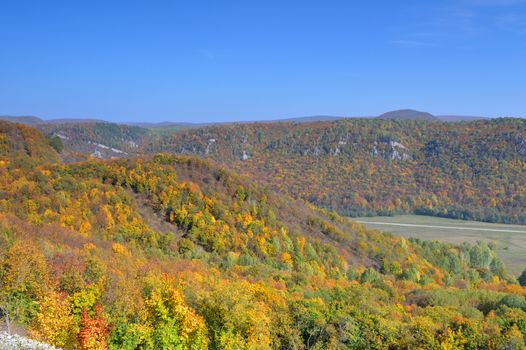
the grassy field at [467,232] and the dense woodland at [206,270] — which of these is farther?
the grassy field at [467,232]

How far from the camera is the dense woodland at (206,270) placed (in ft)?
103

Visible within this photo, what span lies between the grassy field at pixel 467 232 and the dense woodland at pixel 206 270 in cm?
1454

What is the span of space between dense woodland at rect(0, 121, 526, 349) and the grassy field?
14.5m

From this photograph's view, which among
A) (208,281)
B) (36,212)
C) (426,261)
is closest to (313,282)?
(208,281)

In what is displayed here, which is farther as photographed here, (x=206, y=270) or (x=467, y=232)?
(x=467, y=232)

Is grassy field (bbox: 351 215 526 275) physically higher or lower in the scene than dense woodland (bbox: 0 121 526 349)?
lower

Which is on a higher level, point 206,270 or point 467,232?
point 206,270

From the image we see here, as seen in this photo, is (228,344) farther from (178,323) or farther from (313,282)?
(313,282)

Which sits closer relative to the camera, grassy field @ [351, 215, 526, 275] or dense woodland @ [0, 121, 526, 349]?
dense woodland @ [0, 121, 526, 349]

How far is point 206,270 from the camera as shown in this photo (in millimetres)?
62938

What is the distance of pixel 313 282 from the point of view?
7088 centimetres

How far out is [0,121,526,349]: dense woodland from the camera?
3139cm

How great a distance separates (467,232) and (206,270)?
126816mm

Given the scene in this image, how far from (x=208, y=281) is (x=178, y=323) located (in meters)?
18.8
